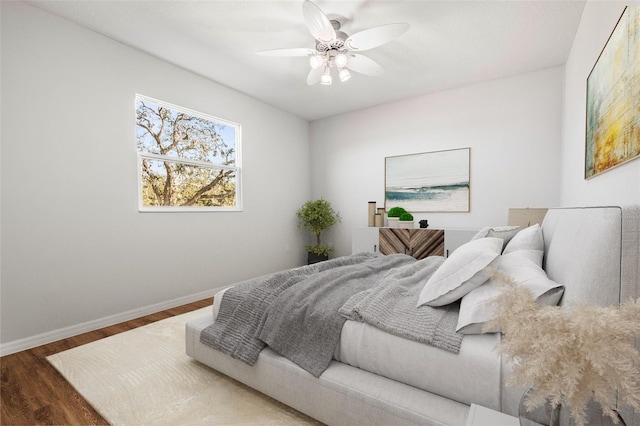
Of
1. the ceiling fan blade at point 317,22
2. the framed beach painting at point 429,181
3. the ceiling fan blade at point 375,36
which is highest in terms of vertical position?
the ceiling fan blade at point 317,22

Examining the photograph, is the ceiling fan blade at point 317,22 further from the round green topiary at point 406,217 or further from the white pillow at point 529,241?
the round green topiary at point 406,217

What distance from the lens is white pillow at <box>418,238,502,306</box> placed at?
135 cm

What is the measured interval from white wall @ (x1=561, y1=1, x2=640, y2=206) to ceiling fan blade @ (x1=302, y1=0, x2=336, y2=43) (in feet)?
5.53

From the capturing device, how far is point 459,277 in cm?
137

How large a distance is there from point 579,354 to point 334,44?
2691 mm

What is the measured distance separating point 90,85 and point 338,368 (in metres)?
3.20

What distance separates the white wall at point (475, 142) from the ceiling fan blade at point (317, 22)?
7.82 ft

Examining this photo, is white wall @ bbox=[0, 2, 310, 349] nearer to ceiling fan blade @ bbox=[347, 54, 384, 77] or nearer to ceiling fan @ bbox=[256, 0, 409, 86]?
ceiling fan @ bbox=[256, 0, 409, 86]

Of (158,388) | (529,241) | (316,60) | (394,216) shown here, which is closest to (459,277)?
(529,241)

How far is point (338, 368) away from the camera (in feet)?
4.63

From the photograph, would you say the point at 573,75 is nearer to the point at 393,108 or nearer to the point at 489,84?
the point at 489,84

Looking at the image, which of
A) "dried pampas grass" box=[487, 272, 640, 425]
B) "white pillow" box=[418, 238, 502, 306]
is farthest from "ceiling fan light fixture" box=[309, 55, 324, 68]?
"dried pampas grass" box=[487, 272, 640, 425]

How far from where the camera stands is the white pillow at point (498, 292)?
44.0 inches

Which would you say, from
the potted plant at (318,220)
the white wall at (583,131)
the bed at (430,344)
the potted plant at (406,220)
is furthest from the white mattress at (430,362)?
the potted plant at (318,220)
